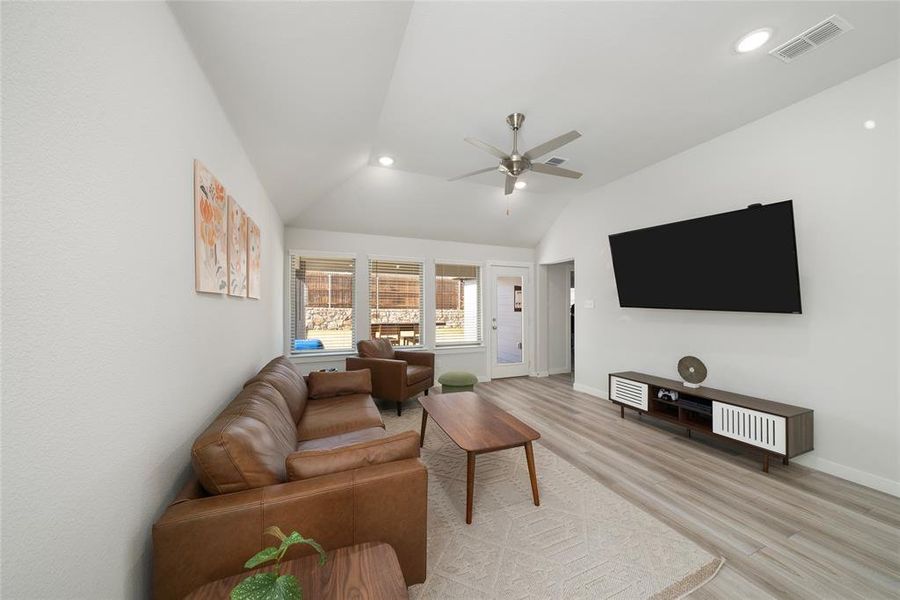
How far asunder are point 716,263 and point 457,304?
3714mm

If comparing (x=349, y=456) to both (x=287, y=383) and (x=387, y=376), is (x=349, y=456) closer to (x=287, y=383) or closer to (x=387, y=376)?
(x=287, y=383)

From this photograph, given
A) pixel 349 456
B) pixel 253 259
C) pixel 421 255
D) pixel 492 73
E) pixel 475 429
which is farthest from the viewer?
pixel 421 255

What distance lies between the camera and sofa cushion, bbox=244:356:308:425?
2.40m

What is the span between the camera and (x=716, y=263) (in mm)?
3141

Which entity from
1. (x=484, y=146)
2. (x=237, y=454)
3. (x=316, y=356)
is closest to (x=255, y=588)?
(x=237, y=454)

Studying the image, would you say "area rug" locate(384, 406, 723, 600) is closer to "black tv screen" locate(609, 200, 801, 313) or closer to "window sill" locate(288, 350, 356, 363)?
"black tv screen" locate(609, 200, 801, 313)

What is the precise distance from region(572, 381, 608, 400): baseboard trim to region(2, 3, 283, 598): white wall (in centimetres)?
475

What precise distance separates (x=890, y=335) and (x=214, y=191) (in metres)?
4.58

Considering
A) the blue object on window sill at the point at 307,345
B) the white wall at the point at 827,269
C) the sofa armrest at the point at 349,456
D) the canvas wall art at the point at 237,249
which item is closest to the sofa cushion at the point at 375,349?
the blue object on window sill at the point at 307,345

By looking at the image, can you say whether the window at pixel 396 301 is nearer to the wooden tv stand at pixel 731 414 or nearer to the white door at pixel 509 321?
the white door at pixel 509 321

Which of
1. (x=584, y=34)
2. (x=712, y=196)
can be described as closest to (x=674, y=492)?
(x=712, y=196)

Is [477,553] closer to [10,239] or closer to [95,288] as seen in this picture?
[95,288]

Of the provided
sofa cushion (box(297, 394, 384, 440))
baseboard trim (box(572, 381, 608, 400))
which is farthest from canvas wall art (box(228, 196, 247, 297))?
baseboard trim (box(572, 381, 608, 400))

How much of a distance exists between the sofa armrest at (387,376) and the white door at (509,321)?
2374 mm
